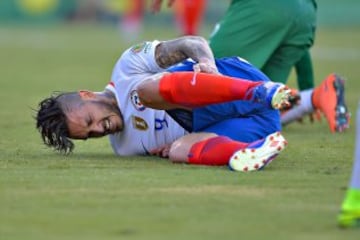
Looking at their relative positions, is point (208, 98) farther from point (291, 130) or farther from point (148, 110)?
point (291, 130)

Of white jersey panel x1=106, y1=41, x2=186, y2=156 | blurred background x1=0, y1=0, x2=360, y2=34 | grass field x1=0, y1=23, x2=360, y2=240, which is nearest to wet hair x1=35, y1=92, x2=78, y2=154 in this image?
grass field x1=0, y1=23, x2=360, y2=240

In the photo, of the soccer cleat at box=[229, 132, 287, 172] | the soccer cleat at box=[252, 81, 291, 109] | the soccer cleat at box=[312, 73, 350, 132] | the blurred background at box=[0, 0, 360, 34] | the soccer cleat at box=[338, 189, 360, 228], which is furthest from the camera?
the blurred background at box=[0, 0, 360, 34]

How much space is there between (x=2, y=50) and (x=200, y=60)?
54.8 ft

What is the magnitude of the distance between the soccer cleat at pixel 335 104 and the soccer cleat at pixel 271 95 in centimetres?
256

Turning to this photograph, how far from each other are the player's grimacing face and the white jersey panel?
14cm

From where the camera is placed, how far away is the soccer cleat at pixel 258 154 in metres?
6.54

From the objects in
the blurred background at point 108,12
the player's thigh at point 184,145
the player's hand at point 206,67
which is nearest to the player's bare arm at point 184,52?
the player's hand at point 206,67

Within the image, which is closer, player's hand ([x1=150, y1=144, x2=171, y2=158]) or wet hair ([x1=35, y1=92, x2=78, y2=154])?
wet hair ([x1=35, y1=92, x2=78, y2=154])

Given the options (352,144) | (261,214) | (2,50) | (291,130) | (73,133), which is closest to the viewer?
(261,214)

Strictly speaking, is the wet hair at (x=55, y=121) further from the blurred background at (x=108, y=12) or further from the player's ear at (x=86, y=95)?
the blurred background at (x=108, y=12)

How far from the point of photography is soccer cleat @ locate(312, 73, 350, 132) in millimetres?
8867

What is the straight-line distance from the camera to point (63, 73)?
17078 millimetres

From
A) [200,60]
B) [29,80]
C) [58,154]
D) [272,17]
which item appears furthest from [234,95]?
[29,80]

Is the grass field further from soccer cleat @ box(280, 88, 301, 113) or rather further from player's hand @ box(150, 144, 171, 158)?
soccer cleat @ box(280, 88, 301, 113)
